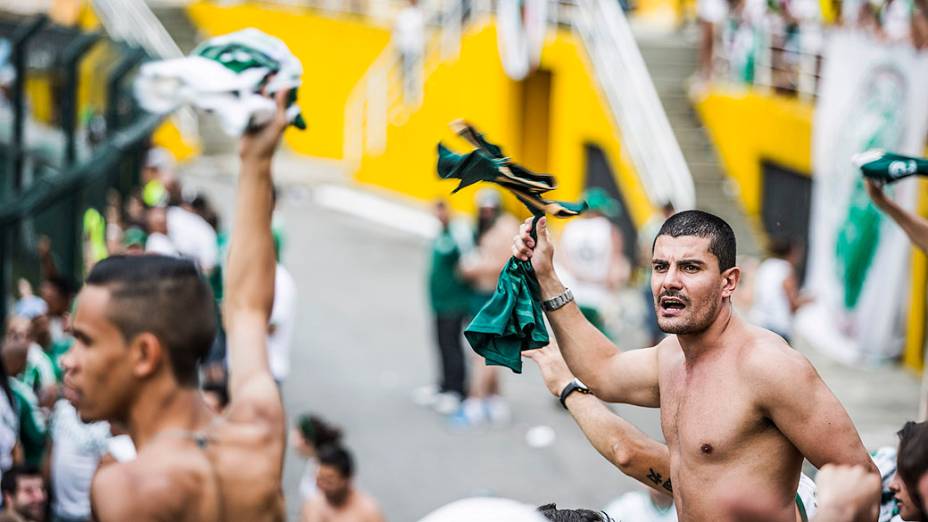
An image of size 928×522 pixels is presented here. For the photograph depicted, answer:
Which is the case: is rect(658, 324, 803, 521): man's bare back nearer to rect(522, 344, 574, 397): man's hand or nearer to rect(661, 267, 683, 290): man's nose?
rect(661, 267, 683, 290): man's nose

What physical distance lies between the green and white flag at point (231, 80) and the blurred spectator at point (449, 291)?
7474 mm

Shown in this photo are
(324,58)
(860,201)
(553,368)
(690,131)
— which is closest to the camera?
(553,368)

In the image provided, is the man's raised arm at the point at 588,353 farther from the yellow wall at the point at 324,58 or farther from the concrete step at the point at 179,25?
the concrete step at the point at 179,25

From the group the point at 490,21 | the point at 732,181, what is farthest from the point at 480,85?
the point at 732,181

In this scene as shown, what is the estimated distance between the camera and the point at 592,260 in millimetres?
11234

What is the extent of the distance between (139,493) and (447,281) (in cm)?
820

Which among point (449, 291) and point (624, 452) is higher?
point (624, 452)

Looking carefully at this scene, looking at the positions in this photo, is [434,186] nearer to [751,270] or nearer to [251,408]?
[751,270]

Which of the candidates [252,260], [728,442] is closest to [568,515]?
[728,442]

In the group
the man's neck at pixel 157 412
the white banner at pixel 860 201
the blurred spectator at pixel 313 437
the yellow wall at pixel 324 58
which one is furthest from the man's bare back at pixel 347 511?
the yellow wall at pixel 324 58

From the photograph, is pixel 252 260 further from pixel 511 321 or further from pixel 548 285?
Answer: pixel 548 285

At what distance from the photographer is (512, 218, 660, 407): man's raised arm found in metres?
4.07

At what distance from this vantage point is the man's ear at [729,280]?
3.79 m

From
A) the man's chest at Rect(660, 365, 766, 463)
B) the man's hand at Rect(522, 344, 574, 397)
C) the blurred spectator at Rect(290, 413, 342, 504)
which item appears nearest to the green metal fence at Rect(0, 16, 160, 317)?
the blurred spectator at Rect(290, 413, 342, 504)
